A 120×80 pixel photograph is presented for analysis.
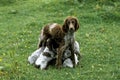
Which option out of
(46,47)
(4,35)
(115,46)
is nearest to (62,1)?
(4,35)

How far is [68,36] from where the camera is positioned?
10141 mm

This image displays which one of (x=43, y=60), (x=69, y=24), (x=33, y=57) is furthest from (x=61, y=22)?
(x=69, y=24)

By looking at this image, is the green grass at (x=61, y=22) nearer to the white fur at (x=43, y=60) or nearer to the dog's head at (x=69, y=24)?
the white fur at (x=43, y=60)

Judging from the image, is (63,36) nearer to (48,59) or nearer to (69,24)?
(69,24)

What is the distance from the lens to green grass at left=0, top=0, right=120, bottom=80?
969 cm

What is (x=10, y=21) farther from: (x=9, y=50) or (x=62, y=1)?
(x=9, y=50)

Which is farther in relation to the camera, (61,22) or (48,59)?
(61,22)

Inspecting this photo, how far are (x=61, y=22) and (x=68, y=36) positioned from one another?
5.08 m

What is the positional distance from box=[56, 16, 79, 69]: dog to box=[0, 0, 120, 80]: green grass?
12.6 inches

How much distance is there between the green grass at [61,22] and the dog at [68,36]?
0.32 m

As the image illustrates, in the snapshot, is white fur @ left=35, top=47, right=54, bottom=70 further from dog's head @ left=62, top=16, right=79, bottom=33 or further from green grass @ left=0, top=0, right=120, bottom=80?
dog's head @ left=62, top=16, right=79, bottom=33

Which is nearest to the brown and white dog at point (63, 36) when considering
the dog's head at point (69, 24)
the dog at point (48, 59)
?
the dog's head at point (69, 24)

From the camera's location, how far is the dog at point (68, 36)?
9.91 m

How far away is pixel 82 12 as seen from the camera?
16422mm
